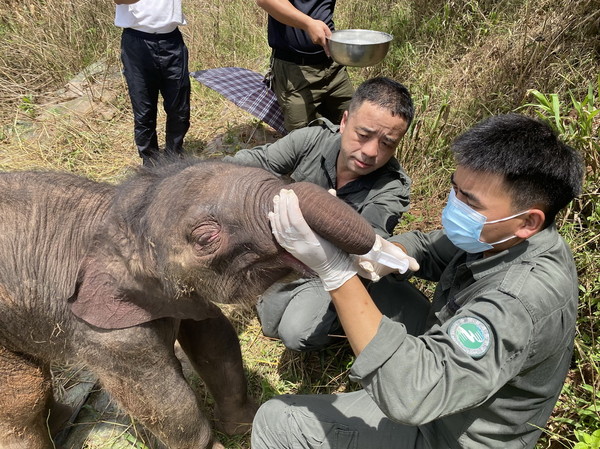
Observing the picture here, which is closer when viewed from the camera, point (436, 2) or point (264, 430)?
point (264, 430)

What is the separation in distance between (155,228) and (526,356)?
1.53 m

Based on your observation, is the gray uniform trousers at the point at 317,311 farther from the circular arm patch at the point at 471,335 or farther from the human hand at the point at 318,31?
the human hand at the point at 318,31

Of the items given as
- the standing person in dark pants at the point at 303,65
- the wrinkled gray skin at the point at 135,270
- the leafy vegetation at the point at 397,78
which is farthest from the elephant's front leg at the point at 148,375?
the standing person in dark pants at the point at 303,65

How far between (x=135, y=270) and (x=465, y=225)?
4.78 feet

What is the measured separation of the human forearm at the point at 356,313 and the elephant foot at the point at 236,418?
1593mm

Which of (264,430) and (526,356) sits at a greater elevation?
(526,356)

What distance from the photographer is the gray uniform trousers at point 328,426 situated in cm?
242

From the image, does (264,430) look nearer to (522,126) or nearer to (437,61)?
(522,126)

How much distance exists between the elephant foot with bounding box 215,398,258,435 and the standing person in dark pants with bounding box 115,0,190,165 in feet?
8.16

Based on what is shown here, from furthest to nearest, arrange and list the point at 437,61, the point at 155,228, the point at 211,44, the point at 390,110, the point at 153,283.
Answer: the point at 211,44 < the point at 437,61 < the point at 390,110 < the point at 153,283 < the point at 155,228

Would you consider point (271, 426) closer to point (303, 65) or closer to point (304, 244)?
point (304, 244)

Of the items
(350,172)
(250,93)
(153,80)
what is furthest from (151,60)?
(350,172)

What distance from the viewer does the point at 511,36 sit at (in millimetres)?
5293

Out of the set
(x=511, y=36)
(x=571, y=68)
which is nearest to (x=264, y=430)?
(x=571, y=68)
